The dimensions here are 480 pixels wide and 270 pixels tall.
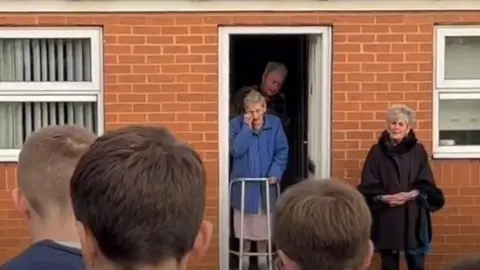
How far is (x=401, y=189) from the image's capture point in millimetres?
7320

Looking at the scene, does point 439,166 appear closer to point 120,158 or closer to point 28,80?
point 28,80

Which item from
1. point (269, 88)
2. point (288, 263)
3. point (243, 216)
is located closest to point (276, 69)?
point (269, 88)

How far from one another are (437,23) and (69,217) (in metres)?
5.33

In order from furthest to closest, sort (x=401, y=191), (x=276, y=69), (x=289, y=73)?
(x=289, y=73), (x=276, y=69), (x=401, y=191)

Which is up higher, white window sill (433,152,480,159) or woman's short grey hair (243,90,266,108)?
Answer: woman's short grey hair (243,90,266,108)

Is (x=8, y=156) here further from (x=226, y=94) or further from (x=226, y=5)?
(x=226, y=5)

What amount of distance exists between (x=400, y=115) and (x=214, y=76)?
152 cm

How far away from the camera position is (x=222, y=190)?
7.88 meters

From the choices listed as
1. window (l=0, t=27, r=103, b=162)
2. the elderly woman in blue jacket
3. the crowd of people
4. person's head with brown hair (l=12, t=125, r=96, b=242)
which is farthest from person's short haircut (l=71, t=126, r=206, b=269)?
the elderly woman in blue jacket

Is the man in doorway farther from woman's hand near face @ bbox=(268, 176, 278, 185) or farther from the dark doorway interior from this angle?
woman's hand near face @ bbox=(268, 176, 278, 185)

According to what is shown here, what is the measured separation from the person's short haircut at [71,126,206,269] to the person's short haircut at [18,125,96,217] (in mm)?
944

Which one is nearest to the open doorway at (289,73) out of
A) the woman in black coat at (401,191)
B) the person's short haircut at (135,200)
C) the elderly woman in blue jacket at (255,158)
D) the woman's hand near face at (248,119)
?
the elderly woman in blue jacket at (255,158)

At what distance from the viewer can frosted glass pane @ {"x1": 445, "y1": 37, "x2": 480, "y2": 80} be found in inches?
312

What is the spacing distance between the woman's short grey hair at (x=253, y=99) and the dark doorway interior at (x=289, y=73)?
70cm
